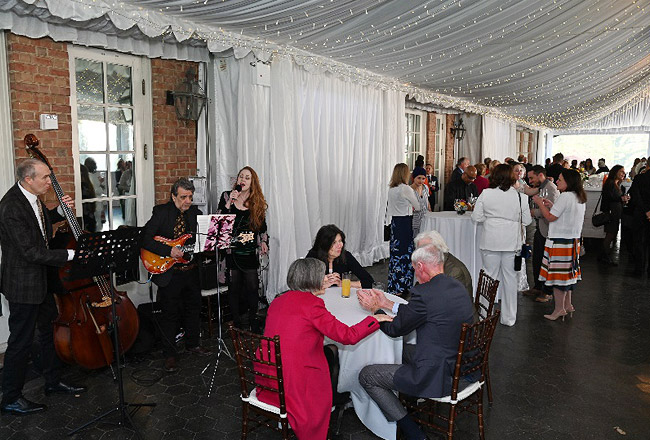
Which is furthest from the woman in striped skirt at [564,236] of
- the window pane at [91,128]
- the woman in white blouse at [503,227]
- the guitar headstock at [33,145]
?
the guitar headstock at [33,145]

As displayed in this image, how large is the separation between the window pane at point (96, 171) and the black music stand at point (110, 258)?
176 cm

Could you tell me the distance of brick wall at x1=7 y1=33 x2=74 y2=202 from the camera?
4.17m

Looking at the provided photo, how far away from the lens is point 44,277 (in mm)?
3432

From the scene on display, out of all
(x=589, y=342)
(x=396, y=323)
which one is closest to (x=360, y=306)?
(x=396, y=323)

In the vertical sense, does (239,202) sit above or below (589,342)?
above

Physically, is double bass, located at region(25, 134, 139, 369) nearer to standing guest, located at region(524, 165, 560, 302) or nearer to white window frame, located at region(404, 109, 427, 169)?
standing guest, located at region(524, 165, 560, 302)

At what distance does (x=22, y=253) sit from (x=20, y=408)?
3.47ft

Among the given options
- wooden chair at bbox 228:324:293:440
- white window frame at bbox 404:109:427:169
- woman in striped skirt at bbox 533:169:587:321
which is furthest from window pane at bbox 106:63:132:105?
white window frame at bbox 404:109:427:169

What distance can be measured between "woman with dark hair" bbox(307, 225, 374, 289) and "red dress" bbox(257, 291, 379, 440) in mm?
1122

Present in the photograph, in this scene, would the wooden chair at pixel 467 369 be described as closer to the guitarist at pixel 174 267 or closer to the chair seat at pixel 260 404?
the chair seat at pixel 260 404

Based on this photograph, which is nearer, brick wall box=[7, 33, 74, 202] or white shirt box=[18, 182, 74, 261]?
white shirt box=[18, 182, 74, 261]

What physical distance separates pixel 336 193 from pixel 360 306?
375 cm

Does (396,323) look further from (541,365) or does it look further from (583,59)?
(583,59)

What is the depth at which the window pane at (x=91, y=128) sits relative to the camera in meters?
4.74
